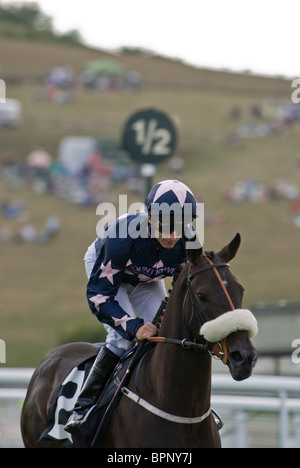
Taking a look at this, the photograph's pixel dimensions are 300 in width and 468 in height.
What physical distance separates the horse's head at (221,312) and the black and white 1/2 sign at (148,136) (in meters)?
5.42

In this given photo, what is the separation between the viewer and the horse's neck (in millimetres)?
4066

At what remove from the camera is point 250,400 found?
6.56 m

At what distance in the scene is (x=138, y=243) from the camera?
14.5 feet

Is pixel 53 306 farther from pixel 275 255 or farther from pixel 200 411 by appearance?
pixel 200 411

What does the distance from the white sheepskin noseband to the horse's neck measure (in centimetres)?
29

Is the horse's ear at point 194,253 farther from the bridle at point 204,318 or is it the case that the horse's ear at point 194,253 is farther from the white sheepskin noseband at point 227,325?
the white sheepskin noseband at point 227,325

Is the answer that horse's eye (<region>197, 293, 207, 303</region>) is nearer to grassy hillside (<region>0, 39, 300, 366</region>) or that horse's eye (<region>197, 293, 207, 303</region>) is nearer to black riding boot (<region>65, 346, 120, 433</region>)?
black riding boot (<region>65, 346, 120, 433</region>)

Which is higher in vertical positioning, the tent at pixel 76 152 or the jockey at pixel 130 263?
the jockey at pixel 130 263

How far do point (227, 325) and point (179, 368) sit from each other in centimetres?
48

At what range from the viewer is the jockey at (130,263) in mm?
4336

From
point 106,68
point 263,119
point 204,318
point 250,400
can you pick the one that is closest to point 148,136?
point 250,400

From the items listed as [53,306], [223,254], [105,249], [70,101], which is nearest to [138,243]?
[105,249]

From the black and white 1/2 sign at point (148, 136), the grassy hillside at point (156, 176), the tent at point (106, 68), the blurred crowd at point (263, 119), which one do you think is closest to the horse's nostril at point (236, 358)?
the black and white 1/2 sign at point (148, 136)

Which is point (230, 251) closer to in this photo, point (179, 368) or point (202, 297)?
point (202, 297)
